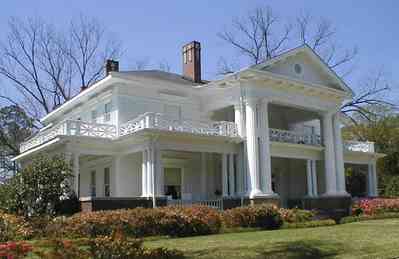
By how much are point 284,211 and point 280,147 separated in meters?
6.57

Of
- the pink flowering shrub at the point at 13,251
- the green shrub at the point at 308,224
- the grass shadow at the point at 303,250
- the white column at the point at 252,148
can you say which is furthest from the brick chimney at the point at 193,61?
the pink flowering shrub at the point at 13,251

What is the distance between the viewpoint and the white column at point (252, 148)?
2625cm

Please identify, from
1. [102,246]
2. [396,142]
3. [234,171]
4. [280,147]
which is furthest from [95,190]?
[396,142]

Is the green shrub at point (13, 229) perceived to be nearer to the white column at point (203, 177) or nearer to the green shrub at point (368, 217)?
the white column at point (203, 177)

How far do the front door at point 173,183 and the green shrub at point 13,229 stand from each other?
11402 mm

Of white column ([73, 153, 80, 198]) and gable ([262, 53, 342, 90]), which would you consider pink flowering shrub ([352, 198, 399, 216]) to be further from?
white column ([73, 153, 80, 198])

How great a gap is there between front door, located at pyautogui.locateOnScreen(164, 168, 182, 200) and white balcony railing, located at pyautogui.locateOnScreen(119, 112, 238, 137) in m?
3.14

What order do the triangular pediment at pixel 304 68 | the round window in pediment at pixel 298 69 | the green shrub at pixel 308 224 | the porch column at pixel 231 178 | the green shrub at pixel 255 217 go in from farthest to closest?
the round window in pediment at pixel 298 69 < the triangular pediment at pixel 304 68 < the porch column at pixel 231 178 < the green shrub at pixel 308 224 < the green shrub at pixel 255 217

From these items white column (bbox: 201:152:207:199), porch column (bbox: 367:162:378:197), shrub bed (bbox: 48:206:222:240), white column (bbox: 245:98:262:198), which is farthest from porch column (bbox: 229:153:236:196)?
porch column (bbox: 367:162:378:197)

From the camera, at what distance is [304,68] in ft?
99.1

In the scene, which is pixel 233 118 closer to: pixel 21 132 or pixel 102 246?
pixel 102 246

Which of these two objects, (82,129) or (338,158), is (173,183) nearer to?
(82,129)

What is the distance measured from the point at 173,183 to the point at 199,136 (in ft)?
14.7

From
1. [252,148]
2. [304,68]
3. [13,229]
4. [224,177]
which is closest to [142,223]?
[13,229]
